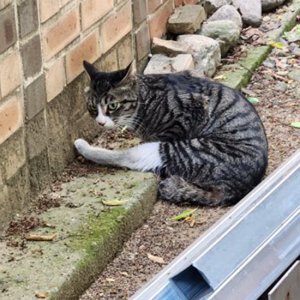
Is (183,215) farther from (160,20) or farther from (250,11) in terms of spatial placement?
(250,11)

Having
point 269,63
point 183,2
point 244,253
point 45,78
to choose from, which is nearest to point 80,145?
point 45,78

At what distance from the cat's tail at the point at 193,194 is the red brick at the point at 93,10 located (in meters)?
0.92

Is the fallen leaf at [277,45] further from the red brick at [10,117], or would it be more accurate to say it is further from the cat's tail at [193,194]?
the red brick at [10,117]

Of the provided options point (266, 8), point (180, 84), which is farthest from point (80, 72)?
point (266, 8)

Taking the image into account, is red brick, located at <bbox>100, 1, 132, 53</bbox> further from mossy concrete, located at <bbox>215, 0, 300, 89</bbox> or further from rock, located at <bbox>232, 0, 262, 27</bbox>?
rock, located at <bbox>232, 0, 262, 27</bbox>

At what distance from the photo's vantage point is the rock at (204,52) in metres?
5.97

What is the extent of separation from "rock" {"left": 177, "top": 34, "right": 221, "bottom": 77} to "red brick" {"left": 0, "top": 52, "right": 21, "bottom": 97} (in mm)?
1925

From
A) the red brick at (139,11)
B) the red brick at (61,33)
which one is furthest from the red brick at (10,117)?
the red brick at (139,11)

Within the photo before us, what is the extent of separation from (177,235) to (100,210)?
0.37m

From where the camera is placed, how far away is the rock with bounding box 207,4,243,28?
6781mm

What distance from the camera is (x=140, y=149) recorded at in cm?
487

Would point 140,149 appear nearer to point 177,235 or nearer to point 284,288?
point 177,235

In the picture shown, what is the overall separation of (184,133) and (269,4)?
2.71 meters

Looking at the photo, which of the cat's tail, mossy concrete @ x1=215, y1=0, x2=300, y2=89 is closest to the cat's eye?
the cat's tail
